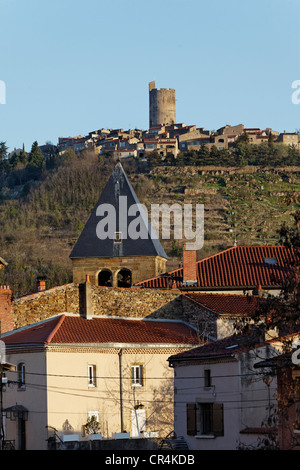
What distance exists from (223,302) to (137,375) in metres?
6.64

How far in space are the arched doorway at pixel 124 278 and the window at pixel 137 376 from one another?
15.7 m

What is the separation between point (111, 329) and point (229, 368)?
34.9 ft

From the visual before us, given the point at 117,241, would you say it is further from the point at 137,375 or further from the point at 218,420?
the point at 218,420

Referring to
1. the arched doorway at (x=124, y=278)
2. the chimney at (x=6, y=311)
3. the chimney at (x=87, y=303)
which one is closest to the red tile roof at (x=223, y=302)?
Answer: the chimney at (x=87, y=303)

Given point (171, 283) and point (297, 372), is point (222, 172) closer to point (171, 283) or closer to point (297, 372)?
A: point (171, 283)

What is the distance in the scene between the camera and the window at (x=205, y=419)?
3231cm

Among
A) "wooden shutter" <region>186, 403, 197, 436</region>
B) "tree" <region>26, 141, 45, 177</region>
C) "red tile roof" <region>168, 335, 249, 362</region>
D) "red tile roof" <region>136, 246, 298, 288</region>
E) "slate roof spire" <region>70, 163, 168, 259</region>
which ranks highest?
"tree" <region>26, 141, 45, 177</region>

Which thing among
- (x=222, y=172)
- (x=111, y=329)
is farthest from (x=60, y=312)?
(x=222, y=172)

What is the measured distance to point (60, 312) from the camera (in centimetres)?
4356

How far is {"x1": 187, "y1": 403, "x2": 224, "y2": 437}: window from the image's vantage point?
106 ft

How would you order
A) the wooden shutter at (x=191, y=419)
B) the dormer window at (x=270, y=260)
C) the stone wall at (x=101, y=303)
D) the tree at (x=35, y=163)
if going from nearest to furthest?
1. the wooden shutter at (x=191, y=419)
2. the stone wall at (x=101, y=303)
3. the dormer window at (x=270, y=260)
4. the tree at (x=35, y=163)

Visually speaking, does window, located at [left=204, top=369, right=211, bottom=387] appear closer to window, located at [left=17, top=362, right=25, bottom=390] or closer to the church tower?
window, located at [left=17, top=362, right=25, bottom=390]

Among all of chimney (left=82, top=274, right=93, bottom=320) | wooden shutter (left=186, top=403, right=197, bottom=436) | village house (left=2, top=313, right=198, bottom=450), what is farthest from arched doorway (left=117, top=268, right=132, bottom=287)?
wooden shutter (left=186, top=403, right=197, bottom=436)

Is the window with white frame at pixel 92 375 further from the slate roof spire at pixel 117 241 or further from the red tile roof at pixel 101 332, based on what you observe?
the slate roof spire at pixel 117 241
